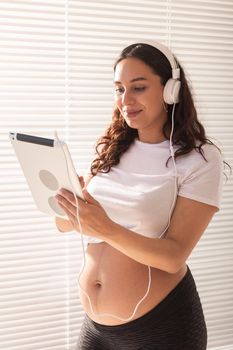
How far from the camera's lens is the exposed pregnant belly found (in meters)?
1.30

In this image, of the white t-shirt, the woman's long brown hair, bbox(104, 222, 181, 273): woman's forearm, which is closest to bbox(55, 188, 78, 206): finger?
bbox(104, 222, 181, 273): woman's forearm

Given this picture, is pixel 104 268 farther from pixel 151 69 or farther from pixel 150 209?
pixel 151 69

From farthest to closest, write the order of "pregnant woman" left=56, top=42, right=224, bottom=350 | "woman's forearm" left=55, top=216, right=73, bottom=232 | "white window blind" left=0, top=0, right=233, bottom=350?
1. "white window blind" left=0, top=0, right=233, bottom=350
2. "woman's forearm" left=55, top=216, right=73, bottom=232
3. "pregnant woman" left=56, top=42, right=224, bottom=350

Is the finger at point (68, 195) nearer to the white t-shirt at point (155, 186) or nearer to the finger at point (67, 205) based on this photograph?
the finger at point (67, 205)

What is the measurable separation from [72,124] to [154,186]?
1.94 feet

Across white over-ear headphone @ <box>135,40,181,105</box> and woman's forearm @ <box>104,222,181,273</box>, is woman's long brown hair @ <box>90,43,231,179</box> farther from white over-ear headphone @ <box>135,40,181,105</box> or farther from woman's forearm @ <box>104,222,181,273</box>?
woman's forearm @ <box>104,222,181,273</box>

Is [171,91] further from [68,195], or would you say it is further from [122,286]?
[122,286]

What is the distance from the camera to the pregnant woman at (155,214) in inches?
49.1

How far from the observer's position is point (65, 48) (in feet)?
5.68

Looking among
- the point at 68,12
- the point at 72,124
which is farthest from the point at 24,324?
the point at 68,12

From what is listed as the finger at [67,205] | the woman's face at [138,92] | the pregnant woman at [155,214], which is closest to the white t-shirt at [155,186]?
the pregnant woman at [155,214]

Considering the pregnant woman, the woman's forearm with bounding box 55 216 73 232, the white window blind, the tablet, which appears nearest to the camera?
the tablet

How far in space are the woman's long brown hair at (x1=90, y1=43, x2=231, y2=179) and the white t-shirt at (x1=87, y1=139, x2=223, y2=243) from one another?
0.13ft

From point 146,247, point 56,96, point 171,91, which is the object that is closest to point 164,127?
point 171,91
